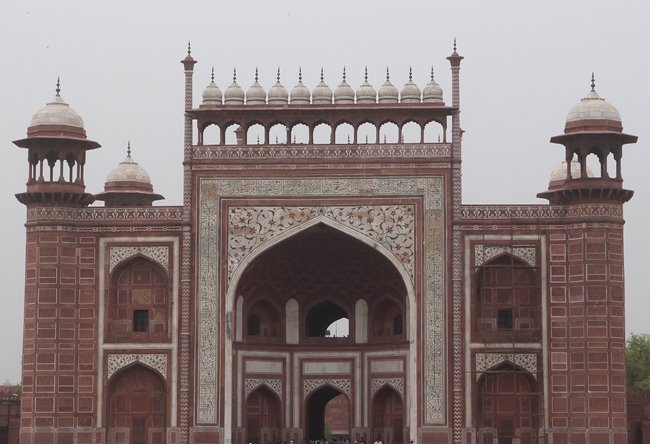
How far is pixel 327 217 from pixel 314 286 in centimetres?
295

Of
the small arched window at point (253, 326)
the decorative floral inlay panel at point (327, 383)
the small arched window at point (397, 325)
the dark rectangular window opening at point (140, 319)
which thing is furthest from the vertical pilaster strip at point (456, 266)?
the dark rectangular window opening at point (140, 319)

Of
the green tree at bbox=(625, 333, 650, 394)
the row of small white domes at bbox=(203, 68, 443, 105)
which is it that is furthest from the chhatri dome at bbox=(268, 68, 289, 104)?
the green tree at bbox=(625, 333, 650, 394)

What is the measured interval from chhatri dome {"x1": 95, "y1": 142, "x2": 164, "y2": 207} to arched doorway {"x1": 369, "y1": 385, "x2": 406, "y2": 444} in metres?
7.48

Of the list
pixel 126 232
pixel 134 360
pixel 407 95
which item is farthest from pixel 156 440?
pixel 407 95

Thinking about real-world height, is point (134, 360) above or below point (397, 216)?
below

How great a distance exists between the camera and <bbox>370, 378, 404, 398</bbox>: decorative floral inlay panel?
32.8 m

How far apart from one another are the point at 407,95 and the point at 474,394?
5554mm

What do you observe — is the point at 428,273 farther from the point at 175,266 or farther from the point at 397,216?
the point at 175,266

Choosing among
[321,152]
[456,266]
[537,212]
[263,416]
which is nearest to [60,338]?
[263,416]

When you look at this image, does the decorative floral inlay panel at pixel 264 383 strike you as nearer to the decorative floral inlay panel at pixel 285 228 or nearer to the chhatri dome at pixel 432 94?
the decorative floral inlay panel at pixel 285 228

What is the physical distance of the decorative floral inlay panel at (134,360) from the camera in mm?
31344

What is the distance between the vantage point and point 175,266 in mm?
31500

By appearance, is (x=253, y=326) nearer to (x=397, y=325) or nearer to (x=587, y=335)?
(x=397, y=325)

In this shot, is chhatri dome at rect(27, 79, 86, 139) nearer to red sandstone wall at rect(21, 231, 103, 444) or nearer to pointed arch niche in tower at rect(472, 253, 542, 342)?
red sandstone wall at rect(21, 231, 103, 444)
